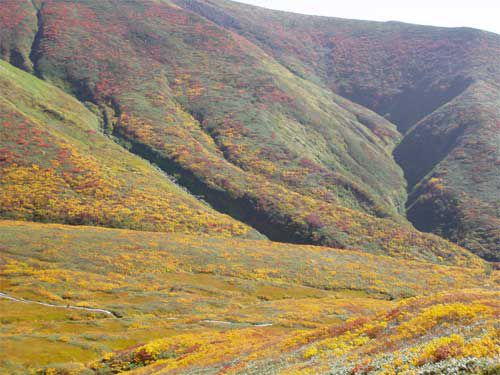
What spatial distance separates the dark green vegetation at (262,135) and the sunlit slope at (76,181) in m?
2.65

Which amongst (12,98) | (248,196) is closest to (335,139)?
(248,196)

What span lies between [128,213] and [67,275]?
1239 inches

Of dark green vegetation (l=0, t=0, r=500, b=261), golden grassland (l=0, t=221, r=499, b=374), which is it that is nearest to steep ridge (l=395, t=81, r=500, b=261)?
→ dark green vegetation (l=0, t=0, r=500, b=261)

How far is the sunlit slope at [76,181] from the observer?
90875 mm

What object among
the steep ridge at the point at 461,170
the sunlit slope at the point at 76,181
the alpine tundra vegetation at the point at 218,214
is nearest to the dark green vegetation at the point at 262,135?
the steep ridge at the point at 461,170

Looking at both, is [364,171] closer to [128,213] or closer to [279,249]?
[279,249]

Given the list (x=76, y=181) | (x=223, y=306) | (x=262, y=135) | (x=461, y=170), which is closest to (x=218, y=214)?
(x=76, y=181)

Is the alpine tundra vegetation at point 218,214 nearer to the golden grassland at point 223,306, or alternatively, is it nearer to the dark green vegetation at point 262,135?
the golden grassland at point 223,306

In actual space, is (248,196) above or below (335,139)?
below

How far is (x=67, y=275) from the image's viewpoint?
2498 inches

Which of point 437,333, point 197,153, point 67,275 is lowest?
point 67,275

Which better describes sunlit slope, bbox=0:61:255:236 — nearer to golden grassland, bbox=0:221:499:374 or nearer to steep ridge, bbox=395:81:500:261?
golden grassland, bbox=0:221:499:374

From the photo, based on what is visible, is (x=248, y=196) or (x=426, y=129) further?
(x=426, y=129)

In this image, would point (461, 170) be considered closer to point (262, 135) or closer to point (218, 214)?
point (262, 135)
